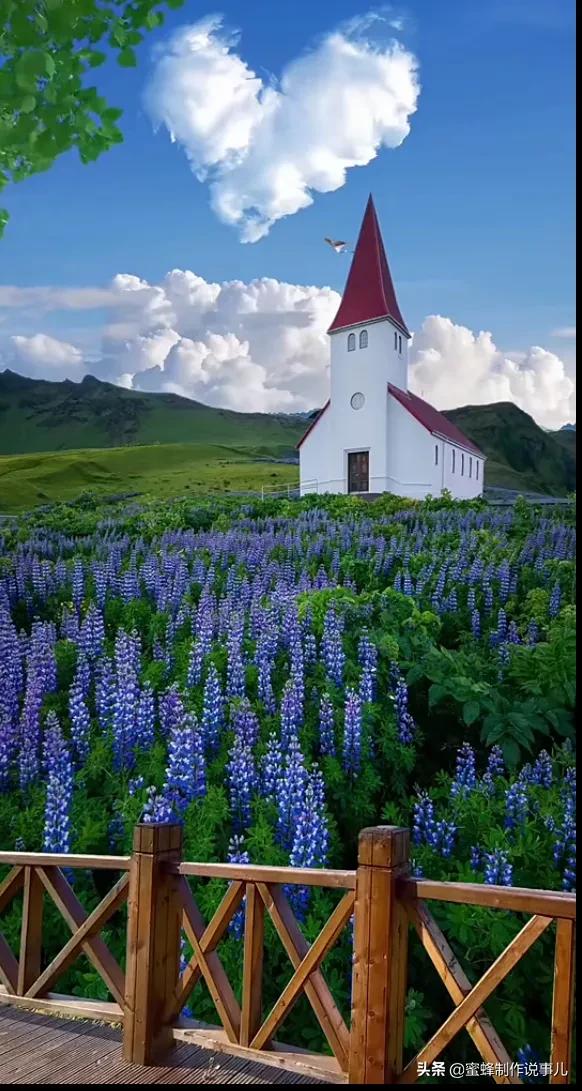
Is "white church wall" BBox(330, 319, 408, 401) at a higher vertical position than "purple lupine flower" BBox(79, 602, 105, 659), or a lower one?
higher

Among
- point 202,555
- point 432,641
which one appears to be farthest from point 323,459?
point 432,641

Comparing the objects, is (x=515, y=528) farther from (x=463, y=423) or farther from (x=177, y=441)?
(x=463, y=423)

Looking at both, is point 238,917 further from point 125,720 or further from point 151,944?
point 125,720

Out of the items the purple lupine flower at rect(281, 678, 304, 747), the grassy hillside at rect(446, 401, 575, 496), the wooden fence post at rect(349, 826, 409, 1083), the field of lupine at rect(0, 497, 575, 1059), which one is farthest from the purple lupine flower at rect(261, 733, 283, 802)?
the grassy hillside at rect(446, 401, 575, 496)

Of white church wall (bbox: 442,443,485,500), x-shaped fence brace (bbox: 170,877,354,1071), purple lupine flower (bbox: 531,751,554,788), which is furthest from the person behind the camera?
white church wall (bbox: 442,443,485,500)

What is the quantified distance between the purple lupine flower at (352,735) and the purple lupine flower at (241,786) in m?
0.61

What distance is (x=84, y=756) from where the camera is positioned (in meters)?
4.68

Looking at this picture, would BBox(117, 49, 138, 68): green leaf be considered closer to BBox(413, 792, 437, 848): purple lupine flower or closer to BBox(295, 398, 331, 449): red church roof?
BBox(413, 792, 437, 848): purple lupine flower

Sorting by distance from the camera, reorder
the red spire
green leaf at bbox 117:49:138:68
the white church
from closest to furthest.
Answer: green leaf at bbox 117:49:138:68
the red spire
the white church

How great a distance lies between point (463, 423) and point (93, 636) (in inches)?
1033

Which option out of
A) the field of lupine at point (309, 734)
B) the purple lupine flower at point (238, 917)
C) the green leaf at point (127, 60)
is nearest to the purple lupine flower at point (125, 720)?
the field of lupine at point (309, 734)

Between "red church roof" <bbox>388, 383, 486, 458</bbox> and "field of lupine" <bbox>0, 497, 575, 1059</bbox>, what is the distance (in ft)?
41.8

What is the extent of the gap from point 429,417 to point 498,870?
1900 centimetres

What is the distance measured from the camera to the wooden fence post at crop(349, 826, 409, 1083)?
254 centimetres
